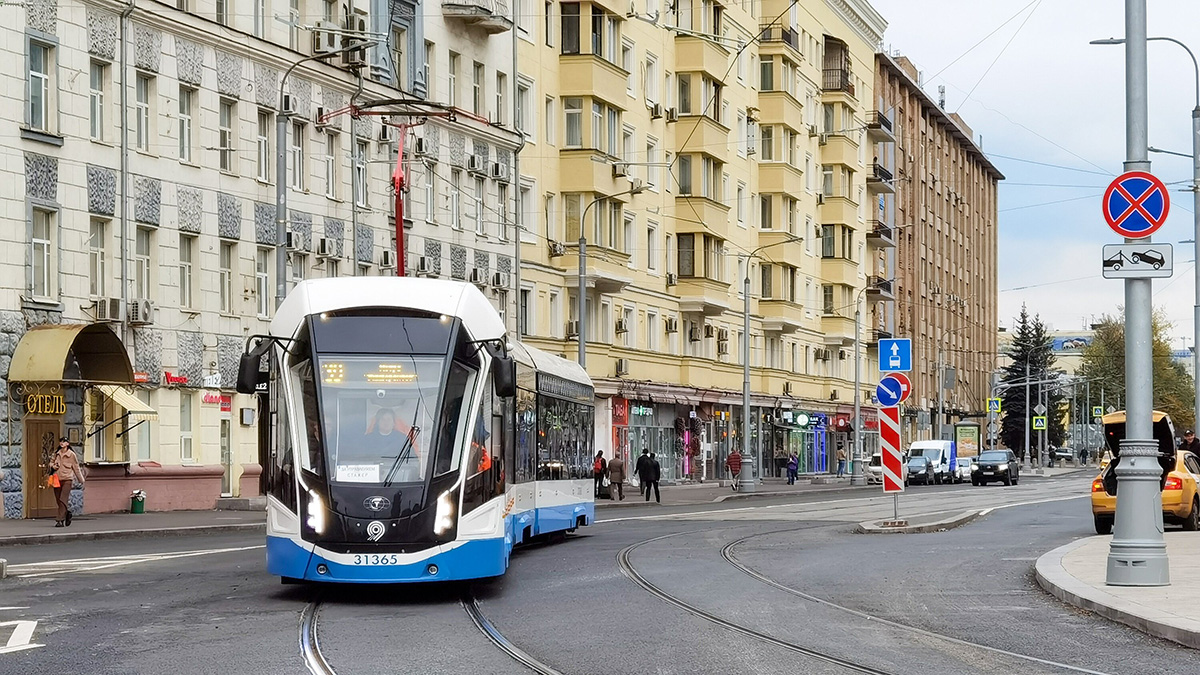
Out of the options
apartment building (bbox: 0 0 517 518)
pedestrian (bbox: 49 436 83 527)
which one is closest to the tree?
apartment building (bbox: 0 0 517 518)

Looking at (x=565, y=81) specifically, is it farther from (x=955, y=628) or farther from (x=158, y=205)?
(x=955, y=628)

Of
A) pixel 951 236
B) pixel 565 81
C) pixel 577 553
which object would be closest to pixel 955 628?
pixel 577 553

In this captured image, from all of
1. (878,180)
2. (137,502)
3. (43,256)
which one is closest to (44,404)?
(43,256)

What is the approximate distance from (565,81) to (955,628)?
4313cm

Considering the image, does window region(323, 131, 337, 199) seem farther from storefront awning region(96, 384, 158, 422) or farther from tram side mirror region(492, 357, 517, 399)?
tram side mirror region(492, 357, 517, 399)

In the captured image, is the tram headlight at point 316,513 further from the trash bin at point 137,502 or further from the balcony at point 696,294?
the balcony at point 696,294

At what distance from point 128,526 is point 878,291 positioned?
208 ft

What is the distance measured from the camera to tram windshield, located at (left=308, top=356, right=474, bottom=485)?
16547 mm

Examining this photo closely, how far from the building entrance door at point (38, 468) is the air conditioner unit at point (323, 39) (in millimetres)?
12885

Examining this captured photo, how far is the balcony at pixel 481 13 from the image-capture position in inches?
1981

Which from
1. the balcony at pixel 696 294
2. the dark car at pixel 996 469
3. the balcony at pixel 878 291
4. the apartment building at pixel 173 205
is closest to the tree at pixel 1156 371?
the balcony at pixel 878 291

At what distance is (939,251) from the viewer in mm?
110750

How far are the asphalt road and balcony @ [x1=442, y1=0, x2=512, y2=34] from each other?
85.6ft

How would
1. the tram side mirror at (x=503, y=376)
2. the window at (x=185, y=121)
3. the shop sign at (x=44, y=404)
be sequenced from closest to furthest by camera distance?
1. the tram side mirror at (x=503, y=376)
2. the shop sign at (x=44, y=404)
3. the window at (x=185, y=121)
